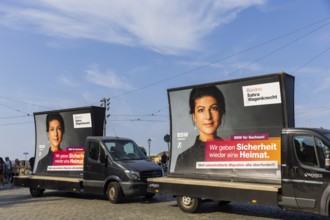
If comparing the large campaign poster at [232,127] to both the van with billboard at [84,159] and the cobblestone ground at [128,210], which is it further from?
the van with billboard at [84,159]

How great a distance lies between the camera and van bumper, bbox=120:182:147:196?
13938 mm

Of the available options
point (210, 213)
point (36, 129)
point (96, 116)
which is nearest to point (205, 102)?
point (210, 213)

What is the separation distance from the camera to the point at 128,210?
41.3 ft

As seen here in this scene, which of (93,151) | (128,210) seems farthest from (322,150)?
(93,151)

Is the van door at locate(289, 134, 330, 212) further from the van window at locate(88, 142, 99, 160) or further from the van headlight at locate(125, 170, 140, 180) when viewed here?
the van window at locate(88, 142, 99, 160)

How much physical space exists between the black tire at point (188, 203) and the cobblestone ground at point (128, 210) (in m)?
0.17

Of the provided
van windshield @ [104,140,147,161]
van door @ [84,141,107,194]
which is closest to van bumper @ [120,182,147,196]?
van door @ [84,141,107,194]

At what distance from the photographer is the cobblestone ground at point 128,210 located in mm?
11352

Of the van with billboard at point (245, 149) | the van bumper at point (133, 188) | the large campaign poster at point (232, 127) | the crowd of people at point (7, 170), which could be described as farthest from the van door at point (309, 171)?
the crowd of people at point (7, 170)

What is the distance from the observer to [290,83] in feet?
34.8

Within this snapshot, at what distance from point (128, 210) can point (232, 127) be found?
3.82 m

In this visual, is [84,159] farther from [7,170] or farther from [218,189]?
[7,170]

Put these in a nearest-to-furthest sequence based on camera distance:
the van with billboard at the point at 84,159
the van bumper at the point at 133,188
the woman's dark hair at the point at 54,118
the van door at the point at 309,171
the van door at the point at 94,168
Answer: the van door at the point at 309,171 → the van bumper at the point at 133,188 → the van with billboard at the point at 84,159 → the van door at the point at 94,168 → the woman's dark hair at the point at 54,118

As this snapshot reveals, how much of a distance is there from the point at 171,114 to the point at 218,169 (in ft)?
7.72
